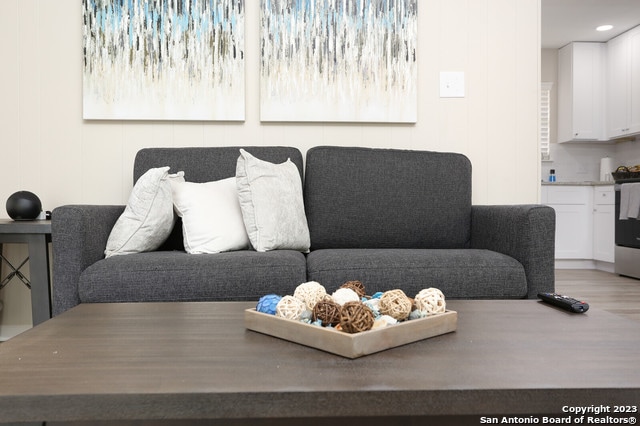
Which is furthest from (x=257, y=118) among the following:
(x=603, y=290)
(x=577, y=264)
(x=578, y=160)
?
(x=578, y=160)

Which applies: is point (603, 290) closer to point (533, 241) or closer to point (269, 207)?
point (533, 241)

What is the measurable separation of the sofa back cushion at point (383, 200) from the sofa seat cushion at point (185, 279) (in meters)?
0.63

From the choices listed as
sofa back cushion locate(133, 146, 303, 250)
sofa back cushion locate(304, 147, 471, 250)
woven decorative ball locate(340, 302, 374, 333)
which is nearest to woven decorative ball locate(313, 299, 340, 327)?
woven decorative ball locate(340, 302, 374, 333)

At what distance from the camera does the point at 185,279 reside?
172 centimetres

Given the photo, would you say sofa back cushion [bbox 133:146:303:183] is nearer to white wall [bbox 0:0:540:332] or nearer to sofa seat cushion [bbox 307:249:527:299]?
white wall [bbox 0:0:540:332]

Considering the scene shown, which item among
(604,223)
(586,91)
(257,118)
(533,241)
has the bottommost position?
(604,223)

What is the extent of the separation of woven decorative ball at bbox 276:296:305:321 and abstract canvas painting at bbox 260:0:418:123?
181 cm

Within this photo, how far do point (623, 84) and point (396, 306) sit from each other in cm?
575

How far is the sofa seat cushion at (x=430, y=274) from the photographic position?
1.78 m

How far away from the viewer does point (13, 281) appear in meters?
A: 2.67

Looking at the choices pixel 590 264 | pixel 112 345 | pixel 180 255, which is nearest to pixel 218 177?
pixel 180 255

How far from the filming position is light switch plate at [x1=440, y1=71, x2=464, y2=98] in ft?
9.12

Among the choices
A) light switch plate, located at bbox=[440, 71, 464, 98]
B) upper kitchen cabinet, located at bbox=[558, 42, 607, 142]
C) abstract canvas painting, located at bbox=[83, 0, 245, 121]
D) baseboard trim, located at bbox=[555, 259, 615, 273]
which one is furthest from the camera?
upper kitchen cabinet, located at bbox=[558, 42, 607, 142]

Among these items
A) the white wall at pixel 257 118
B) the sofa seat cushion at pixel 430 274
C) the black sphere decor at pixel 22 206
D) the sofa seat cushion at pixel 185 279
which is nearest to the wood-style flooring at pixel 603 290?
the white wall at pixel 257 118
